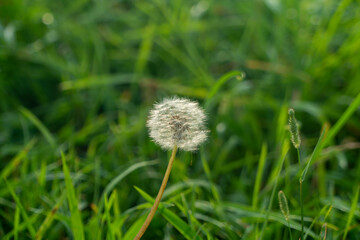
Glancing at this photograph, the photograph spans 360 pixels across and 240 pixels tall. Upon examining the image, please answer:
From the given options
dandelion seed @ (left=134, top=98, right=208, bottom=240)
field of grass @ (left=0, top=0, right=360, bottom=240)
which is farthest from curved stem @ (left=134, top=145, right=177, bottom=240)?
field of grass @ (left=0, top=0, right=360, bottom=240)

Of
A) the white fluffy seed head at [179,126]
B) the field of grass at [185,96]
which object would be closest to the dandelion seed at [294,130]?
the white fluffy seed head at [179,126]

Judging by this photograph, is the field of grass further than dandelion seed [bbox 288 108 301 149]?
Yes

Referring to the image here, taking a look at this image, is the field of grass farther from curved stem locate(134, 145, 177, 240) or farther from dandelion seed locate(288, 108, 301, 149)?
dandelion seed locate(288, 108, 301, 149)

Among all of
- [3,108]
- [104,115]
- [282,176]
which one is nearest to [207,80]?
[104,115]

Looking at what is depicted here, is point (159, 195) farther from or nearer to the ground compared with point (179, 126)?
nearer to the ground

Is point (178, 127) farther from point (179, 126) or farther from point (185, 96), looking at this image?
point (185, 96)

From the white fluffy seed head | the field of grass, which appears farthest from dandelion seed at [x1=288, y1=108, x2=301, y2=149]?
the field of grass

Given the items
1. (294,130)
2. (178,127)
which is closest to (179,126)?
(178,127)

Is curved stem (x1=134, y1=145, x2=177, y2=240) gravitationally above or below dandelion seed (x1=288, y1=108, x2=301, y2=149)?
below
